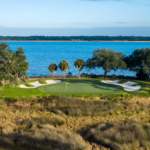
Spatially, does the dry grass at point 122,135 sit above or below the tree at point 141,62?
below

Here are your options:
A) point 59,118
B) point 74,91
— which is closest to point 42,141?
point 59,118

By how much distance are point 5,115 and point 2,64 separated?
7946 millimetres

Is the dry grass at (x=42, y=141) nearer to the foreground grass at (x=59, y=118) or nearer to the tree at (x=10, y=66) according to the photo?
the foreground grass at (x=59, y=118)

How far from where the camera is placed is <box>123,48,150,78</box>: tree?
36094 millimetres

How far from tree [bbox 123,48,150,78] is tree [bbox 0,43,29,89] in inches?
844

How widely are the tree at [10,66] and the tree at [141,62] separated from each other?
21431mm

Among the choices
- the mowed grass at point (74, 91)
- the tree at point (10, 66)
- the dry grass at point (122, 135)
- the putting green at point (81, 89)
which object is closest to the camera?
the dry grass at point (122, 135)

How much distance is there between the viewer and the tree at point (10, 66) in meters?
23.6

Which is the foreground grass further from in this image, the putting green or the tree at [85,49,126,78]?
the tree at [85,49,126,78]

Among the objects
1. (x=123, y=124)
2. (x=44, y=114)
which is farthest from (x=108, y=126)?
(x=44, y=114)

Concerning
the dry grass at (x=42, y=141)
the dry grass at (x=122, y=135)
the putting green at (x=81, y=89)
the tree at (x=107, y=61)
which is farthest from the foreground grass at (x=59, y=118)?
the tree at (x=107, y=61)

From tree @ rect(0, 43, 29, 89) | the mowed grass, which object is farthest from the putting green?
tree @ rect(0, 43, 29, 89)

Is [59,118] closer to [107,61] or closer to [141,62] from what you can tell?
[107,61]

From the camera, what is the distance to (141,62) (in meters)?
36.7
